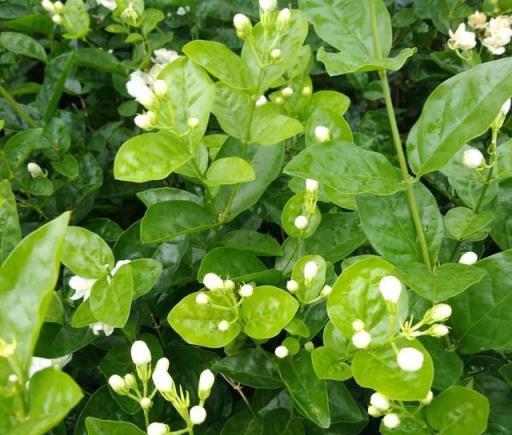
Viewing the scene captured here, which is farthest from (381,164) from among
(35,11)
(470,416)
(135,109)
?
(35,11)

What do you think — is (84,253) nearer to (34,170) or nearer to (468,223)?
(34,170)

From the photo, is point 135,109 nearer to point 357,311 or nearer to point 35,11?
point 35,11

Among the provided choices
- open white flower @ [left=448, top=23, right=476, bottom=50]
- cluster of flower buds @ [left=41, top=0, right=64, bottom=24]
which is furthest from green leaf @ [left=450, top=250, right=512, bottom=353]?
cluster of flower buds @ [left=41, top=0, right=64, bottom=24]

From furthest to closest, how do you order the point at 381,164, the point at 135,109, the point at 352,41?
1. the point at 135,109
2. the point at 352,41
3. the point at 381,164

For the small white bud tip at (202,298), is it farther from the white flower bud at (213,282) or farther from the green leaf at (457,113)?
the green leaf at (457,113)

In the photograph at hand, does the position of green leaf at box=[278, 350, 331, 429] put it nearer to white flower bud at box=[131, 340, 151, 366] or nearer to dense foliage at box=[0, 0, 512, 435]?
dense foliage at box=[0, 0, 512, 435]

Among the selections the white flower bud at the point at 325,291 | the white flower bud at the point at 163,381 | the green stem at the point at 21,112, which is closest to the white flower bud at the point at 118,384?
the white flower bud at the point at 163,381
